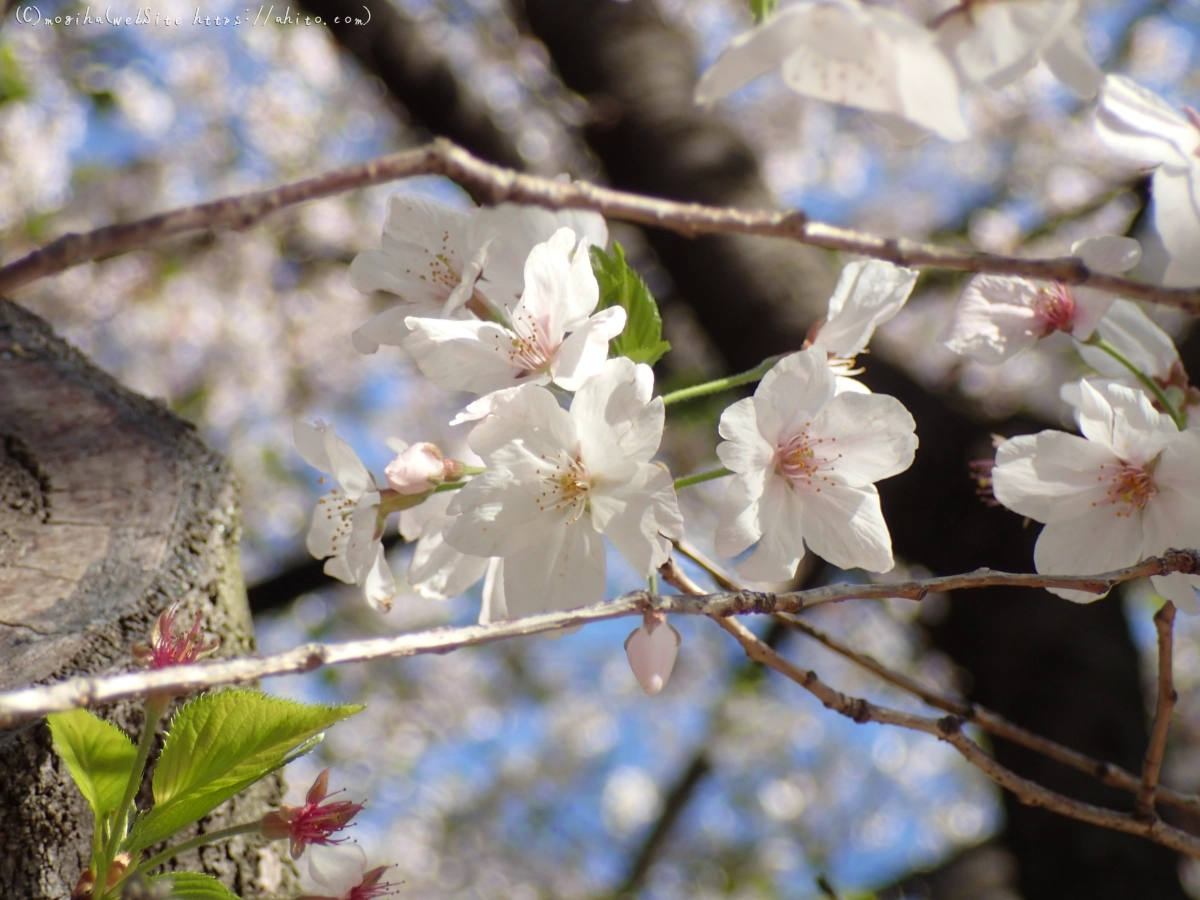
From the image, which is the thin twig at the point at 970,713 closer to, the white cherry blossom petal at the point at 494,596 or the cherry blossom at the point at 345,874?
the white cherry blossom petal at the point at 494,596

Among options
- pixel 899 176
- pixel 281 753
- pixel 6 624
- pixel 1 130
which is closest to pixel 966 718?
pixel 281 753

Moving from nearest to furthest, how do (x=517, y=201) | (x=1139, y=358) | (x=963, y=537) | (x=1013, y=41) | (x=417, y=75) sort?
(x=517, y=201), (x=1013, y=41), (x=1139, y=358), (x=963, y=537), (x=417, y=75)

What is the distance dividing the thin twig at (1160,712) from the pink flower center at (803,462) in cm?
30

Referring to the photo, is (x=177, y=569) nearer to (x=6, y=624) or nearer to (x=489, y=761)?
(x=6, y=624)

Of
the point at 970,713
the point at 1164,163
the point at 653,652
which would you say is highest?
the point at 1164,163

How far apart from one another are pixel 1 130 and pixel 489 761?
A: 450 cm

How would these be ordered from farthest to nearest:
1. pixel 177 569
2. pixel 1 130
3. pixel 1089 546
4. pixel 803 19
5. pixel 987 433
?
pixel 1 130 < pixel 987 433 < pixel 177 569 < pixel 1089 546 < pixel 803 19

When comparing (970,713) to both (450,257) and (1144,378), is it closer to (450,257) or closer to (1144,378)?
(1144,378)

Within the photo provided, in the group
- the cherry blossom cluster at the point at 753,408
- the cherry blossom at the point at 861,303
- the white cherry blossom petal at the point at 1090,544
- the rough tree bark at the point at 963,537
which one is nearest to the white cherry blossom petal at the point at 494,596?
the cherry blossom cluster at the point at 753,408

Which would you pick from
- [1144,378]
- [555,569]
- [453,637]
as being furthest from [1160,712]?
[453,637]

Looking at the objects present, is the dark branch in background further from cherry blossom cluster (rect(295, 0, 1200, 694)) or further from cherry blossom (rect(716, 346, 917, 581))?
cherry blossom (rect(716, 346, 917, 581))

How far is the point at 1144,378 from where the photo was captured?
0.80m

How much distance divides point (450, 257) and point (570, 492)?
0.26 metres

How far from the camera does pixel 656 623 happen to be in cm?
65
